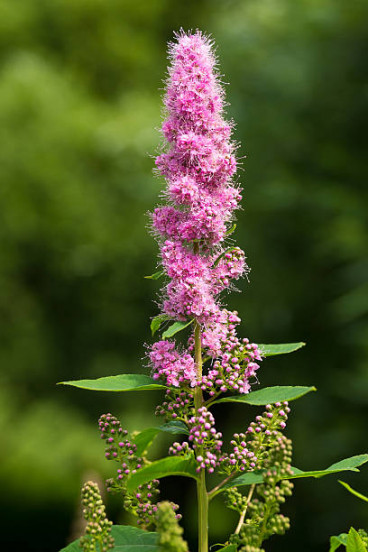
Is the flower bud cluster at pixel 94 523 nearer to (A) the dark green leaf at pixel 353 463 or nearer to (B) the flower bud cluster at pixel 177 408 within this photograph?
(B) the flower bud cluster at pixel 177 408

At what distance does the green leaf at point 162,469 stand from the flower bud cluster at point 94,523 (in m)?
0.06

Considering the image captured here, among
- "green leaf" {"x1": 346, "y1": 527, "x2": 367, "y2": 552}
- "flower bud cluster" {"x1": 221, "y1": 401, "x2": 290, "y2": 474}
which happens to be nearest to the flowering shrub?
"flower bud cluster" {"x1": 221, "y1": 401, "x2": 290, "y2": 474}

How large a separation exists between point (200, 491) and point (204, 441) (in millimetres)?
92

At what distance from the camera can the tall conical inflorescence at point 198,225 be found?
4.44 feet

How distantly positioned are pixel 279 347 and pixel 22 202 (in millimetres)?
9476

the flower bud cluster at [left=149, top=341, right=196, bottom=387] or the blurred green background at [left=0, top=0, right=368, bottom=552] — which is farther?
the blurred green background at [left=0, top=0, right=368, bottom=552]

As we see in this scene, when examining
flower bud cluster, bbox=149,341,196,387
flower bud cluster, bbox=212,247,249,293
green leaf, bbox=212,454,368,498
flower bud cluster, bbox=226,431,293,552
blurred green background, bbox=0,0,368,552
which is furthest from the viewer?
blurred green background, bbox=0,0,368,552

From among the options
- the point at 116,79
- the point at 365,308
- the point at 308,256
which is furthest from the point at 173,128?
the point at 116,79

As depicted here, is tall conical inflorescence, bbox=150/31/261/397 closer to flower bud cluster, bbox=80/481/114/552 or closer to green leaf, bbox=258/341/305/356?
green leaf, bbox=258/341/305/356

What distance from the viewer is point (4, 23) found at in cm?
1129

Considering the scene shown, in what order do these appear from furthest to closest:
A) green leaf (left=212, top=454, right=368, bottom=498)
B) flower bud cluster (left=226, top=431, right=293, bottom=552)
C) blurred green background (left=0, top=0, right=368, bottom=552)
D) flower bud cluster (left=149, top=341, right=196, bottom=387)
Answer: blurred green background (left=0, top=0, right=368, bottom=552)
flower bud cluster (left=149, top=341, right=196, bottom=387)
green leaf (left=212, top=454, right=368, bottom=498)
flower bud cluster (left=226, top=431, right=293, bottom=552)

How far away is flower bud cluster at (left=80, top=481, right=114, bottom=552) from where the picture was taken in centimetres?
114

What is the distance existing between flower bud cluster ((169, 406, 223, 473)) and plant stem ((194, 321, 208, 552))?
20 mm

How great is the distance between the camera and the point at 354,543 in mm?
1186
